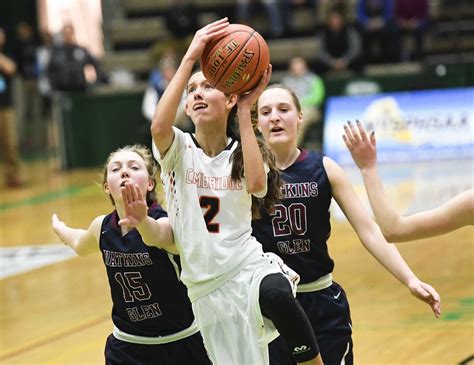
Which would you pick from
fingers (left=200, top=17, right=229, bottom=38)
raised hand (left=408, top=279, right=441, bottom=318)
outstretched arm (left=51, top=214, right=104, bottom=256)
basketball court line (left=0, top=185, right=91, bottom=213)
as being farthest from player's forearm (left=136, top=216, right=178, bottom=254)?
basketball court line (left=0, top=185, right=91, bottom=213)

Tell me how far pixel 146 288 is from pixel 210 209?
24.7 inches

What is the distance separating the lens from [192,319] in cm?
492

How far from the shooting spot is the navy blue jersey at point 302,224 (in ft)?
16.2

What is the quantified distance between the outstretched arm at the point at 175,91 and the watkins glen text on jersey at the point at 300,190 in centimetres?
85

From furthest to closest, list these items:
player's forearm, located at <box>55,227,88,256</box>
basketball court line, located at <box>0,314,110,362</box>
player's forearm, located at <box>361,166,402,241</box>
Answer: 1. basketball court line, located at <box>0,314,110,362</box>
2. player's forearm, located at <box>55,227,88,256</box>
3. player's forearm, located at <box>361,166,402,241</box>

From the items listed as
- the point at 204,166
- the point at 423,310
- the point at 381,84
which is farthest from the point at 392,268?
the point at 381,84

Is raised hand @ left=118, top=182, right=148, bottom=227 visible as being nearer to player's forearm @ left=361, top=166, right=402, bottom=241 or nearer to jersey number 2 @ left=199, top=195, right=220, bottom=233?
jersey number 2 @ left=199, top=195, right=220, bottom=233

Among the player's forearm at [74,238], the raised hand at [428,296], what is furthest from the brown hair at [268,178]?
the player's forearm at [74,238]

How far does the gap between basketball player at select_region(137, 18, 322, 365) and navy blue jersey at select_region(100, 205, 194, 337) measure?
0.37m

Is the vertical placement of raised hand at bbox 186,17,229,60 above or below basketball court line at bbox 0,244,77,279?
above

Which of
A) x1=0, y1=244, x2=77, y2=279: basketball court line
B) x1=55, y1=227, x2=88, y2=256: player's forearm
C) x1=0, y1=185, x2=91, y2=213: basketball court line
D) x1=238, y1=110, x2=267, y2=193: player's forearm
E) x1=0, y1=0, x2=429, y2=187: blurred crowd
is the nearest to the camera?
x1=238, y1=110, x2=267, y2=193: player's forearm

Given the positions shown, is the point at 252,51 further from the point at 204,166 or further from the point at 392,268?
the point at 392,268

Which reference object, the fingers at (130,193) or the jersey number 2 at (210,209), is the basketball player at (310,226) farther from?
the fingers at (130,193)

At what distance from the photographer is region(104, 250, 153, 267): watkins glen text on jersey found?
4.81 meters
